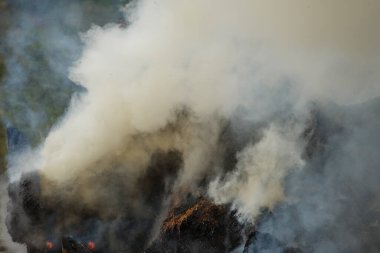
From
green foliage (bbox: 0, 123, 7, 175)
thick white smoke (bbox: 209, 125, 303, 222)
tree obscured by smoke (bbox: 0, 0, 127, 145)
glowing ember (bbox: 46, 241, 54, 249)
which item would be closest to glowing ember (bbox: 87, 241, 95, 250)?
glowing ember (bbox: 46, 241, 54, 249)

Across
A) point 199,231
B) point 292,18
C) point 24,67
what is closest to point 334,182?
point 199,231

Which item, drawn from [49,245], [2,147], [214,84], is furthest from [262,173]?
[2,147]

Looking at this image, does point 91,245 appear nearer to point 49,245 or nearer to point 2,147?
point 49,245

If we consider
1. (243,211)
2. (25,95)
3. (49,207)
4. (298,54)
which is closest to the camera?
(243,211)

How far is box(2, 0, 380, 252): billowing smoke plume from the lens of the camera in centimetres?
1409

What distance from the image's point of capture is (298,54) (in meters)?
16.6

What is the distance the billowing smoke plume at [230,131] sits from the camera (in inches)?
555

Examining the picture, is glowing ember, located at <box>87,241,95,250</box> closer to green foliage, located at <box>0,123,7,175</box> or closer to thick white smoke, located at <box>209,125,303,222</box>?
thick white smoke, located at <box>209,125,303,222</box>

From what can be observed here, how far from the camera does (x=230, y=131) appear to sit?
15.5 m

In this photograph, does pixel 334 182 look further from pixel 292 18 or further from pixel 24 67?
pixel 24 67

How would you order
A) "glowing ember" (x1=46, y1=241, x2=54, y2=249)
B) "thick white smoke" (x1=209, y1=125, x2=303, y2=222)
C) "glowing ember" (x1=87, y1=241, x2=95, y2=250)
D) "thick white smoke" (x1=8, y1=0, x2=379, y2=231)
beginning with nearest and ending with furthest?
"thick white smoke" (x1=209, y1=125, x2=303, y2=222), "glowing ember" (x1=87, y1=241, x2=95, y2=250), "glowing ember" (x1=46, y1=241, x2=54, y2=249), "thick white smoke" (x1=8, y1=0, x2=379, y2=231)

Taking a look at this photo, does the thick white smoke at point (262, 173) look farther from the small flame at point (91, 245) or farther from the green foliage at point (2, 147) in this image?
the green foliage at point (2, 147)

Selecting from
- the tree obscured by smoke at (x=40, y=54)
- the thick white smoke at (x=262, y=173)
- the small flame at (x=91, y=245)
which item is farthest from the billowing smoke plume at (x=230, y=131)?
the tree obscured by smoke at (x=40, y=54)

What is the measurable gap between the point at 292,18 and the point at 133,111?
688cm
